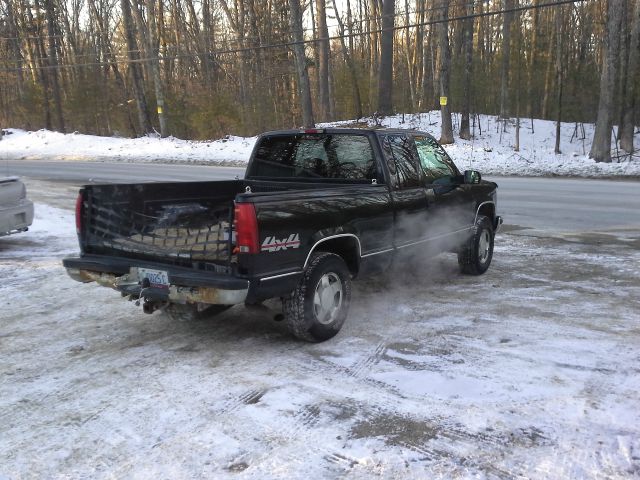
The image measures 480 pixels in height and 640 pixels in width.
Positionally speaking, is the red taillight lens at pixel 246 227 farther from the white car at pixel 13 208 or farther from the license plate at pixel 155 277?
the white car at pixel 13 208

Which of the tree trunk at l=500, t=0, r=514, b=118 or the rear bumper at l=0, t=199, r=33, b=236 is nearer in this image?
the rear bumper at l=0, t=199, r=33, b=236

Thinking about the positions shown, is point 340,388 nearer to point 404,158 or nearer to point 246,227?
point 246,227

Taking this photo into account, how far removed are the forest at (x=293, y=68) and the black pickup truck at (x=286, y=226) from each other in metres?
20.4

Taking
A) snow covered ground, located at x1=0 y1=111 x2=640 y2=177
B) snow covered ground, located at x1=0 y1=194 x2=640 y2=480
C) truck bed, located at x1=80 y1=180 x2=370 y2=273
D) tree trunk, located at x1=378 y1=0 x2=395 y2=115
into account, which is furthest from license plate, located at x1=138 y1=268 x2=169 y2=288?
tree trunk, located at x1=378 y1=0 x2=395 y2=115

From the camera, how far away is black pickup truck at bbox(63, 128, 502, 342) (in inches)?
166

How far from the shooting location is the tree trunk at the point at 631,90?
83.4 ft

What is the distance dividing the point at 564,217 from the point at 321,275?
8558 millimetres

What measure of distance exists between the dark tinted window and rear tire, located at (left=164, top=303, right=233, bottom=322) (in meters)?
1.59

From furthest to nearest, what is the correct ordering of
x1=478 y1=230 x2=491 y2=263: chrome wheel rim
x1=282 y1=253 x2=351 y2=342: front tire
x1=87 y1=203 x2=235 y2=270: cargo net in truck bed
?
1. x1=478 y1=230 x2=491 y2=263: chrome wheel rim
2. x1=282 y1=253 x2=351 y2=342: front tire
3. x1=87 y1=203 x2=235 y2=270: cargo net in truck bed

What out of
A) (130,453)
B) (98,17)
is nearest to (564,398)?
(130,453)

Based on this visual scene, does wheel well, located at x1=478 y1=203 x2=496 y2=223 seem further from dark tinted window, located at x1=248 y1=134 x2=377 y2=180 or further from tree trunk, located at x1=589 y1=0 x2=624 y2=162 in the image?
tree trunk, located at x1=589 y1=0 x2=624 y2=162

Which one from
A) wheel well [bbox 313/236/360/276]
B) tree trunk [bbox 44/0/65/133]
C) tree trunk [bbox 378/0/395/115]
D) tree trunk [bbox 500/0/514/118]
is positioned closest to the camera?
wheel well [bbox 313/236/360/276]

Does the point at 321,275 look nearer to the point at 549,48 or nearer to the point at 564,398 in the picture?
the point at 564,398

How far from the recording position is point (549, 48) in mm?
33781
